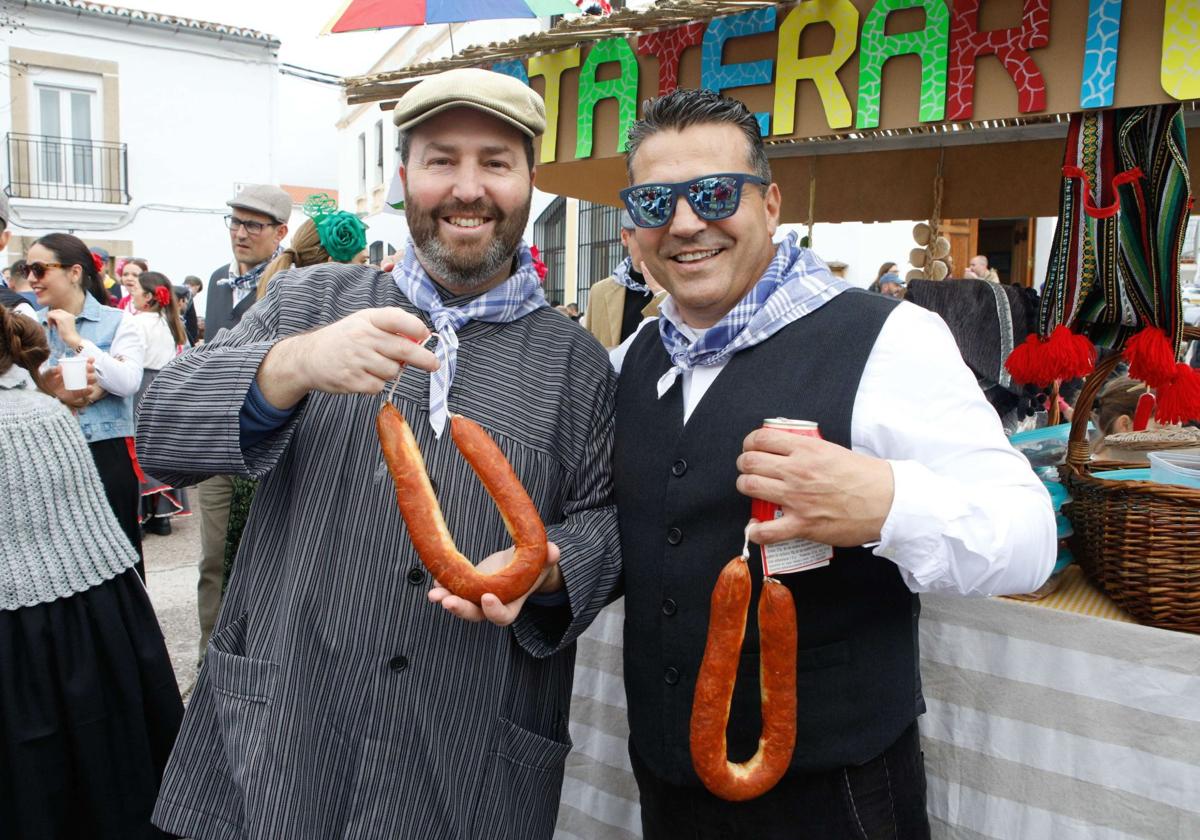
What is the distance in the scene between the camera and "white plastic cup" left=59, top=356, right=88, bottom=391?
3.82 meters

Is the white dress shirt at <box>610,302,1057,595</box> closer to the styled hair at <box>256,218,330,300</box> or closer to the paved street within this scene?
the styled hair at <box>256,218,330,300</box>

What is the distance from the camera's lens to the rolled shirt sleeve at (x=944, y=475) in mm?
1437

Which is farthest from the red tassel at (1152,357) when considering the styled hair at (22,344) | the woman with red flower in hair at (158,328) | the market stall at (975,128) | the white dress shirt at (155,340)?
the woman with red flower in hair at (158,328)

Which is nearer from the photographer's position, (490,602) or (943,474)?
(490,602)

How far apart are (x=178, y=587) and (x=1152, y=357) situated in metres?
5.95

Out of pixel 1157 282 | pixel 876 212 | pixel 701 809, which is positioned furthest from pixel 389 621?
pixel 876 212

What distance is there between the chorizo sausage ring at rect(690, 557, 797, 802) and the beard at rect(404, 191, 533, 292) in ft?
2.79

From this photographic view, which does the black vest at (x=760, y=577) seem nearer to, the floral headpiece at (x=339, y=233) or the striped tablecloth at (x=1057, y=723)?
the striped tablecloth at (x=1057, y=723)

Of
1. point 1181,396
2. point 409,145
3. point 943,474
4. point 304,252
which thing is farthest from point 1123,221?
point 304,252

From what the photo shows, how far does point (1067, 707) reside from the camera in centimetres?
203

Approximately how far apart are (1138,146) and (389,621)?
2.36 m

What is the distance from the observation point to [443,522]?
1.50 m

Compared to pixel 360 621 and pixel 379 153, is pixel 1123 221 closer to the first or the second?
pixel 360 621

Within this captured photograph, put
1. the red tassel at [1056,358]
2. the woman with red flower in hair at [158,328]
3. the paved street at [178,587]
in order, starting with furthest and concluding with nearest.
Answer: the woman with red flower in hair at [158,328] < the paved street at [178,587] < the red tassel at [1056,358]
